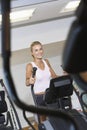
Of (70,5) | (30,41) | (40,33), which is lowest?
(30,41)

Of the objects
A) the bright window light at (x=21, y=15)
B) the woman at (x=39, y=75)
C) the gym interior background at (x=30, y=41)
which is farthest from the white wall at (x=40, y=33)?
the woman at (x=39, y=75)

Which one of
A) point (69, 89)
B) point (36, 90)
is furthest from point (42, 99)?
point (69, 89)

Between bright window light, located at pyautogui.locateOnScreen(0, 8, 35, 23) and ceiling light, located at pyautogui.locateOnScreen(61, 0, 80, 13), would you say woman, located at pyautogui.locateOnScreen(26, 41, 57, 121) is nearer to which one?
bright window light, located at pyautogui.locateOnScreen(0, 8, 35, 23)

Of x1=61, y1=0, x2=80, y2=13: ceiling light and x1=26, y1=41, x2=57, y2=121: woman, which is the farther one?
x1=61, y1=0, x2=80, y2=13: ceiling light

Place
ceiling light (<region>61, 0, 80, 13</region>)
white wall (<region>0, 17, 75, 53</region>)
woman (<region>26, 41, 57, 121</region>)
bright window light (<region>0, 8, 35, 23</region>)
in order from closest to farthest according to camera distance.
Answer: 1. woman (<region>26, 41, 57, 121</region>)
2. bright window light (<region>0, 8, 35, 23</region>)
3. ceiling light (<region>61, 0, 80, 13</region>)
4. white wall (<region>0, 17, 75, 53</region>)

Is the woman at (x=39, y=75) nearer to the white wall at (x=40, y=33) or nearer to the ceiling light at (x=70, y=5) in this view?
the ceiling light at (x=70, y=5)

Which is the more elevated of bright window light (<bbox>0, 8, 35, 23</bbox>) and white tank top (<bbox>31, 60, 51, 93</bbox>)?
bright window light (<bbox>0, 8, 35, 23</bbox>)

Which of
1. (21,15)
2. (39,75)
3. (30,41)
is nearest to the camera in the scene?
(39,75)

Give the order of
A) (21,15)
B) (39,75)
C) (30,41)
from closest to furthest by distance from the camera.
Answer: (39,75) → (21,15) → (30,41)

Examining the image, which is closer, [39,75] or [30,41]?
[39,75]

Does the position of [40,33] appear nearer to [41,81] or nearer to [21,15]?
[21,15]

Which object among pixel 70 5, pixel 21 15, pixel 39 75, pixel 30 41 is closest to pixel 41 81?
pixel 39 75

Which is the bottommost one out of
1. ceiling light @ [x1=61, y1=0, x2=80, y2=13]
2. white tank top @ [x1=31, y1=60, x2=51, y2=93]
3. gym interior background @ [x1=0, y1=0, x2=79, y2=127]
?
white tank top @ [x1=31, y1=60, x2=51, y2=93]

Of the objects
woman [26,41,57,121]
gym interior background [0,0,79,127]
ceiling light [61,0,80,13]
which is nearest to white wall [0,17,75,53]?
gym interior background [0,0,79,127]
